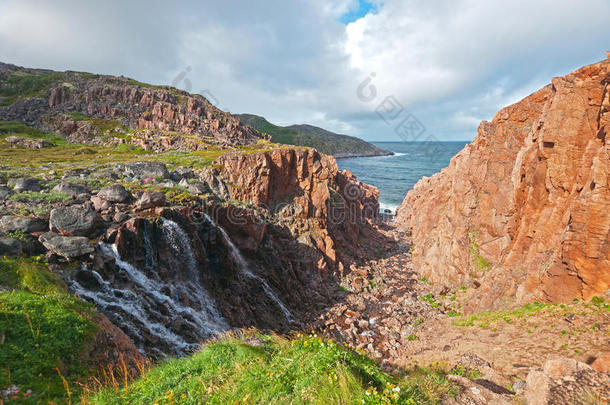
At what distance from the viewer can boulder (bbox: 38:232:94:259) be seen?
1466 cm

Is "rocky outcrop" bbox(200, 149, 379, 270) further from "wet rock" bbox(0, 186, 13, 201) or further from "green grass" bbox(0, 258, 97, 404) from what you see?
"green grass" bbox(0, 258, 97, 404)

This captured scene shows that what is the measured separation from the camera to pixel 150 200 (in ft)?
70.4

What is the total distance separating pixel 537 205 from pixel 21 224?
35773mm

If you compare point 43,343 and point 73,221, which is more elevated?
point 73,221

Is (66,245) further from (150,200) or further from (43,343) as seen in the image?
(43,343)

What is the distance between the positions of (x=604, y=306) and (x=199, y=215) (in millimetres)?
28731

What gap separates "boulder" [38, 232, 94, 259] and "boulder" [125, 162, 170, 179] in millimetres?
15447

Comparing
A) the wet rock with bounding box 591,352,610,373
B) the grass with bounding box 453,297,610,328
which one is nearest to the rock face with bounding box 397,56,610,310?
the grass with bounding box 453,297,610,328

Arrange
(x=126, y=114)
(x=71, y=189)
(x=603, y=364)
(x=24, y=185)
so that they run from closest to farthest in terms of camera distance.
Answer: (x=603, y=364) → (x=24, y=185) → (x=71, y=189) → (x=126, y=114)

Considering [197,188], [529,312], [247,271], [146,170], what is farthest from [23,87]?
[529,312]

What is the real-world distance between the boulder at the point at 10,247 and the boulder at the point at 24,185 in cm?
1005

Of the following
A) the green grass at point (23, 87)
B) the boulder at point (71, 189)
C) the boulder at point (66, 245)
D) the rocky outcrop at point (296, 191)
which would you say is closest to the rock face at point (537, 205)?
the rocky outcrop at point (296, 191)

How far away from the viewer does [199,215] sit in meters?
25.1

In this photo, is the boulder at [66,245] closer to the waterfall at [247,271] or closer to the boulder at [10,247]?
the boulder at [10,247]
